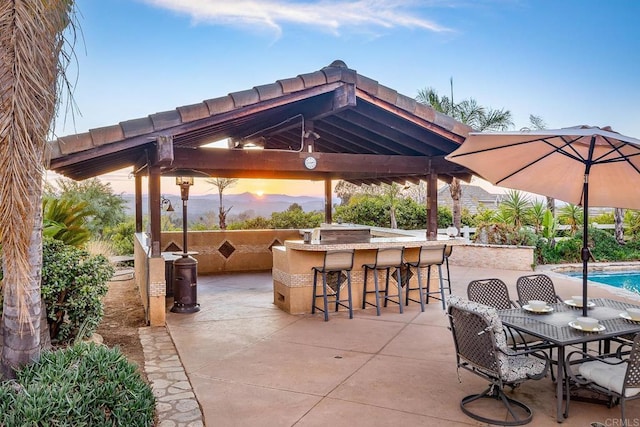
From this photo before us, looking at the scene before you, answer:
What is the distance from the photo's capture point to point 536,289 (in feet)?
17.2

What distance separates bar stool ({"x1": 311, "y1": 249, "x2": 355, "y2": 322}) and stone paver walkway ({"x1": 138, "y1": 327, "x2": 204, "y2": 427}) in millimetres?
2323

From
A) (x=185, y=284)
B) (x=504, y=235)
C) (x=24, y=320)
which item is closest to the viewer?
(x=24, y=320)

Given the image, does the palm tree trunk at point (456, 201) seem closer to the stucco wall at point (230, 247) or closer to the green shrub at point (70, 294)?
the stucco wall at point (230, 247)

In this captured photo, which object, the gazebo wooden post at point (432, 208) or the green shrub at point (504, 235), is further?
the green shrub at point (504, 235)

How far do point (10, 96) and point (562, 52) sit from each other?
1547 cm

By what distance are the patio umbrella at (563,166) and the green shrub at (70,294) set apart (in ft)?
14.0

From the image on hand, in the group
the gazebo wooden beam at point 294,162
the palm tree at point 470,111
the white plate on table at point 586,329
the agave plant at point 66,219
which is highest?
the palm tree at point 470,111

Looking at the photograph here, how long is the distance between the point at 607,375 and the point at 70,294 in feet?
16.8

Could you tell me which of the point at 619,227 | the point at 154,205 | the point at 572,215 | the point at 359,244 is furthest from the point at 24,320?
the point at 619,227

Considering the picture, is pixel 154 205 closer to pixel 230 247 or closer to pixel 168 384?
pixel 168 384

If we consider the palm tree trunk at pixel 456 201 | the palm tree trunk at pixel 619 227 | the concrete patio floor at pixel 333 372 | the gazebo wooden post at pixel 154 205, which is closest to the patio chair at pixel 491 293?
the concrete patio floor at pixel 333 372

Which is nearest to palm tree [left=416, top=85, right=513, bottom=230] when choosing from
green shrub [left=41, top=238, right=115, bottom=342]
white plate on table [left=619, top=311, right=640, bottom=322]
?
white plate on table [left=619, top=311, right=640, bottom=322]

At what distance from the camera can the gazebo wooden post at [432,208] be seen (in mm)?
8289

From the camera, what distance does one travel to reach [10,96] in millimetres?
→ 2902
